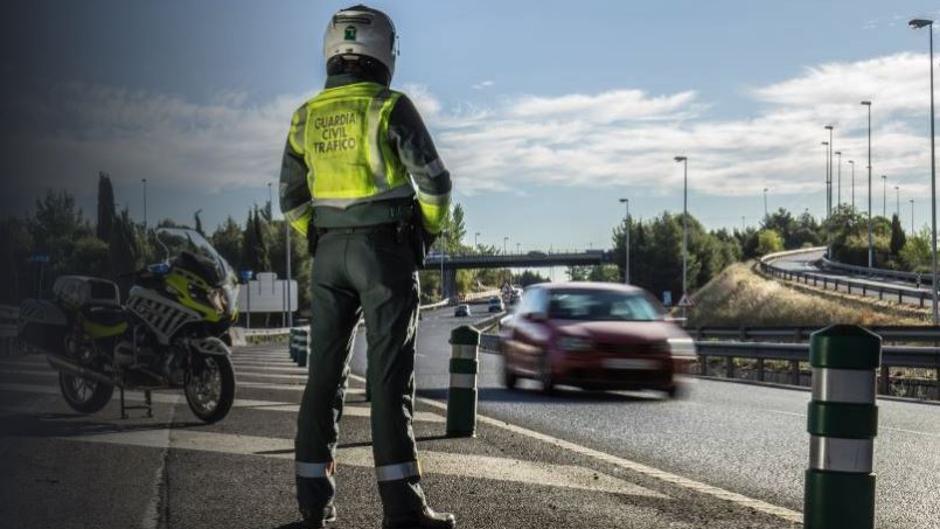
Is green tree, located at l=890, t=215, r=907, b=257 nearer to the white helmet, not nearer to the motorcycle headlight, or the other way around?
the motorcycle headlight

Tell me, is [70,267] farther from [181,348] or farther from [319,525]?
[319,525]

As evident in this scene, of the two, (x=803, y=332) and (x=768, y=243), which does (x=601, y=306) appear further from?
(x=768, y=243)

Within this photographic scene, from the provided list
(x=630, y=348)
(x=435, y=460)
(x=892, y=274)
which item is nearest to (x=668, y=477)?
(x=435, y=460)

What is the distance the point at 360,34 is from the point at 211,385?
4543 millimetres

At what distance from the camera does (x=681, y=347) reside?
45.1 feet

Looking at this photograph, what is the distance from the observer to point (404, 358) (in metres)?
4.52

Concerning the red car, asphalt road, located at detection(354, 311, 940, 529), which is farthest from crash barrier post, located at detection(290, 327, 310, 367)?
the red car

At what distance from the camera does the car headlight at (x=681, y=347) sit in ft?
44.8

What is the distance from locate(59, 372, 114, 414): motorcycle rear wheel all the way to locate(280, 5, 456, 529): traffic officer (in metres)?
4.80

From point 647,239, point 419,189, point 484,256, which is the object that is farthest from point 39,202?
point 484,256

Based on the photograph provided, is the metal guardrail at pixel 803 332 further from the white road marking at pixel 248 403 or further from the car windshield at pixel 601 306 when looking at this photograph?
the white road marking at pixel 248 403

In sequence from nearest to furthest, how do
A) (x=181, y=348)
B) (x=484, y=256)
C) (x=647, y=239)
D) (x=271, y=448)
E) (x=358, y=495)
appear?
(x=358, y=495) → (x=271, y=448) → (x=181, y=348) → (x=647, y=239) → (x=484, y=256)

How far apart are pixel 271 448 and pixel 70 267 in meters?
1.75

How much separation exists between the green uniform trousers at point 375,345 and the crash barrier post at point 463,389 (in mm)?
3726
